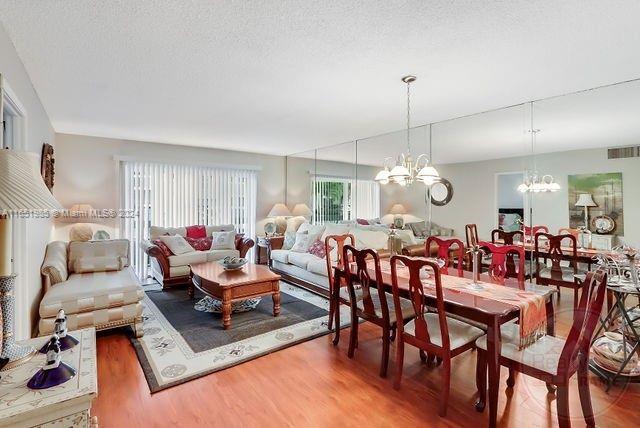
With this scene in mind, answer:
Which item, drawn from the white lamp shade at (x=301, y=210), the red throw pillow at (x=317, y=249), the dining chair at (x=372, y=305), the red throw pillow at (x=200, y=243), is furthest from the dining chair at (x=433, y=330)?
the white lamp shade at (x=301, y=210)

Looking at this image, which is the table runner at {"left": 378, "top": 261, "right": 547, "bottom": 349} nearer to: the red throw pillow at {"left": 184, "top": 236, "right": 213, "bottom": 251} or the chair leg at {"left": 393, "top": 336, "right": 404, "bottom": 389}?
the chair leg at {"left": 393, "top": 336, "right": 404, "bottom": 389}

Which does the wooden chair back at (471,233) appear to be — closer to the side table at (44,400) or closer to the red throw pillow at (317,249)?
the red throw pillow at (317,249)

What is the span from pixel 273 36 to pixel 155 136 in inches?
151

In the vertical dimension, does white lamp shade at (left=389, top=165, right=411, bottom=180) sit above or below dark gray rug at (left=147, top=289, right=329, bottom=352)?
above

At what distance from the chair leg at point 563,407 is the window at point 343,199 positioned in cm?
338

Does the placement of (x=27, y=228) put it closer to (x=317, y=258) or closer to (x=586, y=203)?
(x=317, y=258)

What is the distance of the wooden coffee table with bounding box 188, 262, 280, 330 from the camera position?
3.29m

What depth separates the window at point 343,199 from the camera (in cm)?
504

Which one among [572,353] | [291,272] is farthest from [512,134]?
[291,272]

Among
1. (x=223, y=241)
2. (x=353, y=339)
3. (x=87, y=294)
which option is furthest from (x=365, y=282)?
(x=223, y=241)

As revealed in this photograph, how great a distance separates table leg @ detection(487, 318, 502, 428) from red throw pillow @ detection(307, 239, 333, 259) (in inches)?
118

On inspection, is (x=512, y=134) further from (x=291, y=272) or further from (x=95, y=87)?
(x=95, y=87)

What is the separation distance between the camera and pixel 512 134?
143 inches

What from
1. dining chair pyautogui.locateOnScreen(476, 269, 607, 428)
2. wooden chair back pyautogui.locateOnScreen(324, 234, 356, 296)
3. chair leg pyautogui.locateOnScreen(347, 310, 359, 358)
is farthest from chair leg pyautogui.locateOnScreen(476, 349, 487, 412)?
wooden chair back pyautogui.locateOnScreen(324, 234, 356, 296)
